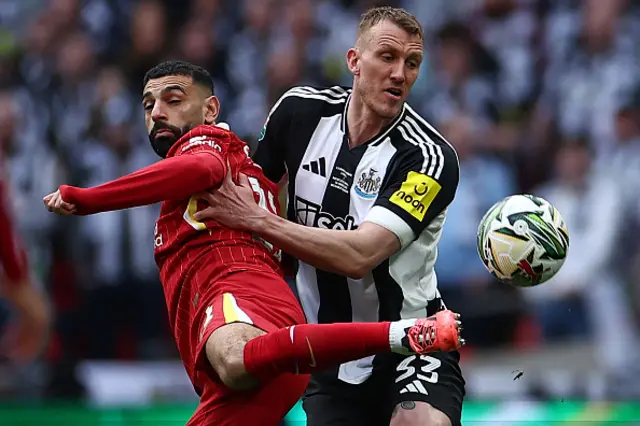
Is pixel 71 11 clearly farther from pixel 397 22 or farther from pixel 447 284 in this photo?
pixel 397 22

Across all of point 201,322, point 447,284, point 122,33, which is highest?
point 122,33

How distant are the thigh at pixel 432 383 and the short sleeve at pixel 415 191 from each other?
520 mm

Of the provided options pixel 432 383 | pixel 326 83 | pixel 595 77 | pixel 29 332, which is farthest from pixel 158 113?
pixel 595 77

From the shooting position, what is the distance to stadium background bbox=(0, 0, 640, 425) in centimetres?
942

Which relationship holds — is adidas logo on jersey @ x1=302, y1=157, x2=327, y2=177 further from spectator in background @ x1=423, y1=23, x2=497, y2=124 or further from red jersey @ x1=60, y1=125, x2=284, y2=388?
spectator in background @ x1=423, y1=23, x2=497, y2=124

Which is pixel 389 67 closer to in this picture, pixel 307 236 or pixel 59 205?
pixel 307 236

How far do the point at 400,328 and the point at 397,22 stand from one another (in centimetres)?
144

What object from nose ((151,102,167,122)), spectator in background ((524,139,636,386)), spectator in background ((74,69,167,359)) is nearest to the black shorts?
nose ((151,102,167,122))

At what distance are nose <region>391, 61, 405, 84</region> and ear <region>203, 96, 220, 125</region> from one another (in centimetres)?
79

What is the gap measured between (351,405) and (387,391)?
0.20m

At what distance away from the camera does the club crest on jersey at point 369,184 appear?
5.05m

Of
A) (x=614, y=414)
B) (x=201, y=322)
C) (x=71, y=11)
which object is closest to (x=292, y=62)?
(x=71, y=11)

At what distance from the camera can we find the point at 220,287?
182 inches

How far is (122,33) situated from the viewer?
11.0m
